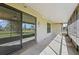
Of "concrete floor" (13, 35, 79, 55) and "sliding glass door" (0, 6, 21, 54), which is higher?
"sliding glass door" (0, 6, 21, 54)

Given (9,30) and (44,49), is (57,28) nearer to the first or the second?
(44,49)

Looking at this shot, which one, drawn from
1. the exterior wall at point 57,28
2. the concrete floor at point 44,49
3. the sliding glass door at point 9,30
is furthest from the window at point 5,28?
the exterior wall at point 57,28

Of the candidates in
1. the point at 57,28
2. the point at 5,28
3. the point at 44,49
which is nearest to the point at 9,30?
the point at 5,28

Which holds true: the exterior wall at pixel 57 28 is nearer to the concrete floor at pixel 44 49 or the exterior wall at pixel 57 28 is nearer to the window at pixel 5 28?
the concrete floor at pixel 44 49

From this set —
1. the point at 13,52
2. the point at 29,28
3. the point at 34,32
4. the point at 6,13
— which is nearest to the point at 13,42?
the point at 13,52

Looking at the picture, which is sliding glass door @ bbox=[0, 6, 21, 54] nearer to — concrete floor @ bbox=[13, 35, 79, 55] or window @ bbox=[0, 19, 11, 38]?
window @ bbox=[0, 19, 11, 38]

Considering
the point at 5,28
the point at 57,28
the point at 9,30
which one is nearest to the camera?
the point at 5,28

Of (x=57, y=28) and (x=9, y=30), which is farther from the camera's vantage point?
(x=57, y=28)

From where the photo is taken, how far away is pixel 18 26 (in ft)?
19.2

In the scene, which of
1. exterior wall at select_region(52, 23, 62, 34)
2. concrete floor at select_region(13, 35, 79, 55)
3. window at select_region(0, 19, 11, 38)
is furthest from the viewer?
exterior wall at select_region(52, 23, 62, 34)

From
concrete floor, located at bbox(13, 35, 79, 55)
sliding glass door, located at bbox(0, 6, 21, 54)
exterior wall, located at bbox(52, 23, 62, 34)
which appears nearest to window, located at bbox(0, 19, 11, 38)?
sliding glass door, located at bbox(0, 6, 21, 54)

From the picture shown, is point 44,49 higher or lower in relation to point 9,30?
lower

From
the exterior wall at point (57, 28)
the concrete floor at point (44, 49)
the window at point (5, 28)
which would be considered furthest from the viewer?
the exterior wall at point (57, 28)

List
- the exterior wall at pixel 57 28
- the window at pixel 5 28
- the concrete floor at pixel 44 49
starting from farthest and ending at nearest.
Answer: the exterior wall at pixel 57 28 < the concrete floor at pixel 44 49 < the window at pixel 5 28
